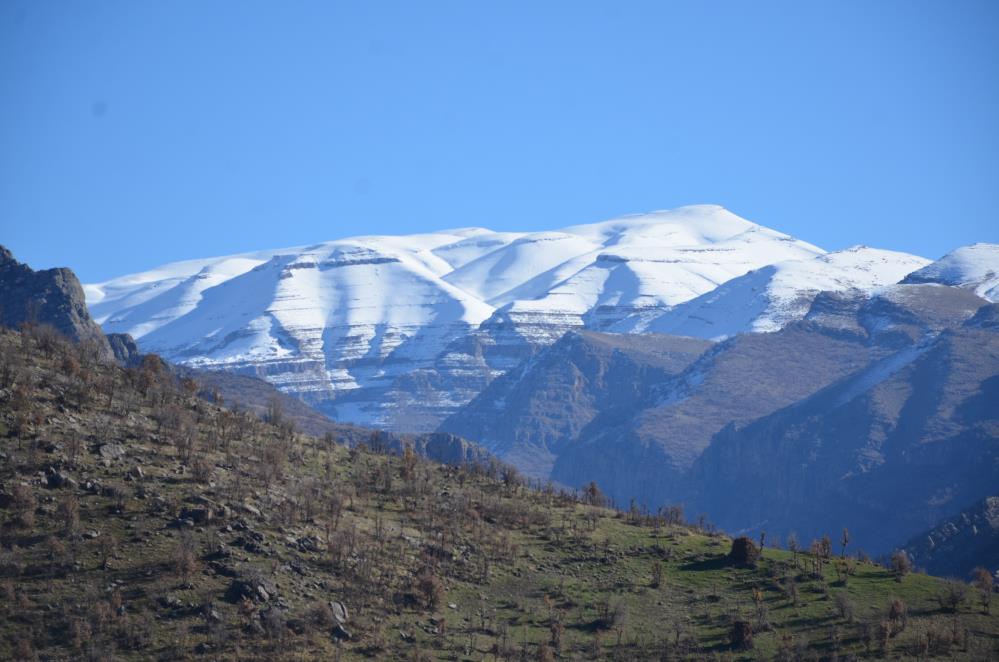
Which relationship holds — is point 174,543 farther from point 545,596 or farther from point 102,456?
point 545,596

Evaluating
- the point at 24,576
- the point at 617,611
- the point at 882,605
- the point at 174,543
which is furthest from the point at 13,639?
the point at 882,605

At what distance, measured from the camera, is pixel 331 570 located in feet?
358

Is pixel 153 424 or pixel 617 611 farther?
pixel 153 424

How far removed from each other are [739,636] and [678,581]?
12188 mm

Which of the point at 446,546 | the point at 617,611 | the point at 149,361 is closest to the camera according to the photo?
the point at 617,611

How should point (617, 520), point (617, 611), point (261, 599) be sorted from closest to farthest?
1. point (261, 599)
2. point (617, 611)
3. point (617, 520)

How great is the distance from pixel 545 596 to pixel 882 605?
23.4 metres

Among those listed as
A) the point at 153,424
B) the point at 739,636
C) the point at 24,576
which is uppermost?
the point at 153,424

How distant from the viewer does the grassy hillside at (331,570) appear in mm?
99750

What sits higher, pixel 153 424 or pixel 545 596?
pixel 153 424

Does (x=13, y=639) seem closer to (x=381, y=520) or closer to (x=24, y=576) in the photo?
(x=24, y=576)

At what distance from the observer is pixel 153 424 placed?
126688 millimetres

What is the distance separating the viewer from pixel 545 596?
11388cm

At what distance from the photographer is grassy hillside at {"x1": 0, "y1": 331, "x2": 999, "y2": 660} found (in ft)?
327
